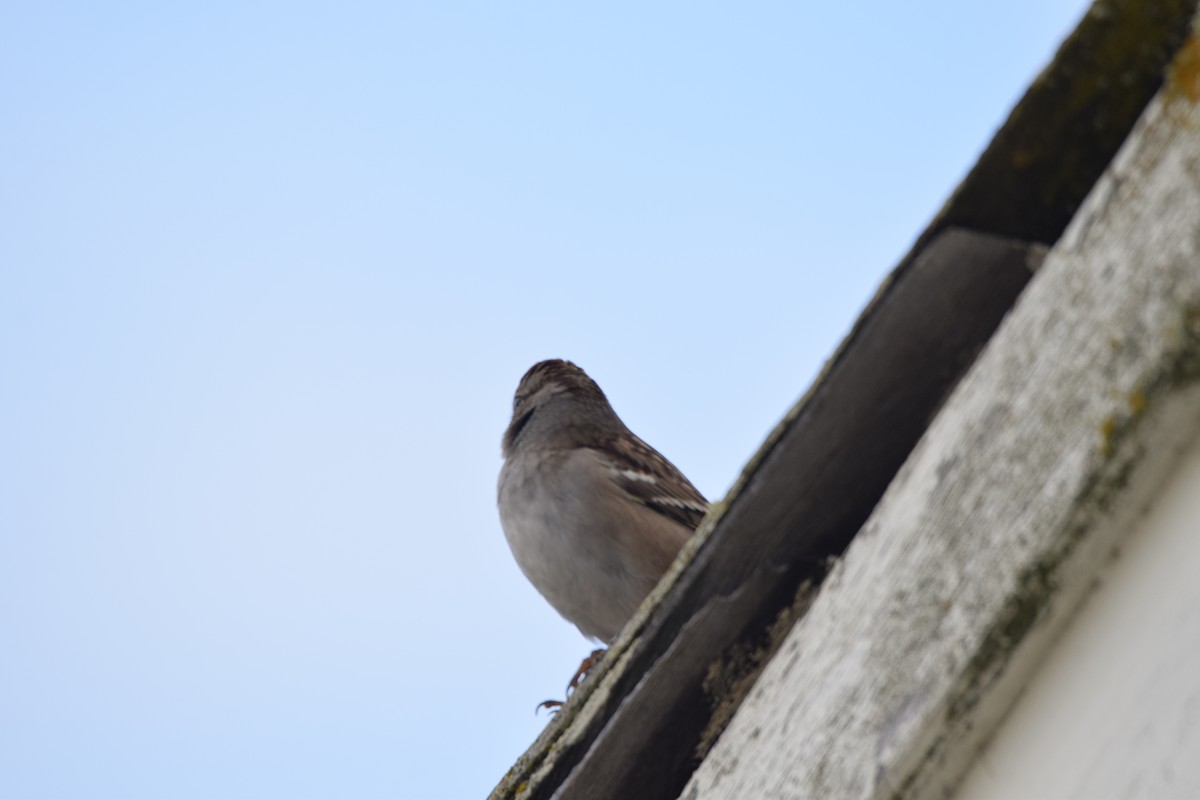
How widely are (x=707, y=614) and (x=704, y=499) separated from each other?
4.55 metres

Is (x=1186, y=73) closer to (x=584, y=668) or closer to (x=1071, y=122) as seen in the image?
(x=1071, y=122)

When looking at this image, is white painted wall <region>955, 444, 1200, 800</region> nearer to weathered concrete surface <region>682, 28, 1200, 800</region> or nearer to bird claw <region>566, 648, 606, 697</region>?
weathered concrete surface <region>682, 28, 1200, 800</region>

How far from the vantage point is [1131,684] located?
146 cm

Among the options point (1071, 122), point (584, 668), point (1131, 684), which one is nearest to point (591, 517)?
point (584, 668)

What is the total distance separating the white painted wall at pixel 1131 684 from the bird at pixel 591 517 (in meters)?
3.96

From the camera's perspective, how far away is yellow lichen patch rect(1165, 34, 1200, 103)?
1.50 meters

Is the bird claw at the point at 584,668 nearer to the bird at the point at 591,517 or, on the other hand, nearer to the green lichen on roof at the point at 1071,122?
the bird at the point at 591,517

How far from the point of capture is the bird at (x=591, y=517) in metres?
5.98

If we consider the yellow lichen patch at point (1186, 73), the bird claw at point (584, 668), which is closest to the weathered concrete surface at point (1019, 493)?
the yellow lichen patch at point (1186, 73)

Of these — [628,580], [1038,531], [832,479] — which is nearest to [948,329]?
[832,479]

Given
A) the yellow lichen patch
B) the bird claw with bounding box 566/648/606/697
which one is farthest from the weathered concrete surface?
the bird claw with bounding box 566/648/606/697

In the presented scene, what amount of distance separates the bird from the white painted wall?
3.96m

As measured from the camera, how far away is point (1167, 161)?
4.94 feet

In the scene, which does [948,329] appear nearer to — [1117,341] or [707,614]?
[1117,341]
